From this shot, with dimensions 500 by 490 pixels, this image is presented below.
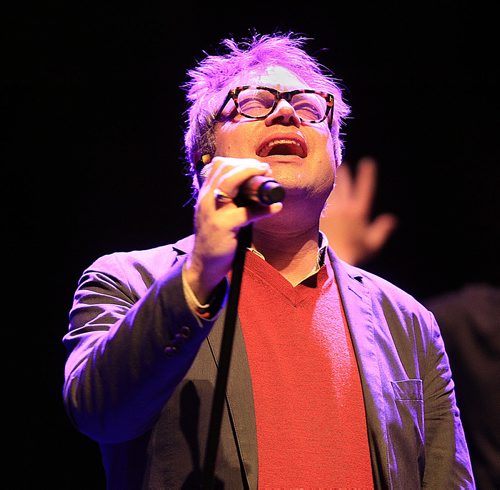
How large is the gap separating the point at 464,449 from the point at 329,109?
1.11m

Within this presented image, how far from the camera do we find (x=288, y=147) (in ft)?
6.08

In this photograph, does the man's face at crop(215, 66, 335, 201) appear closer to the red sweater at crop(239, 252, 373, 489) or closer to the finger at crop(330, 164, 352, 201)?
the red sweater at crop(239, 252, 373, 489)

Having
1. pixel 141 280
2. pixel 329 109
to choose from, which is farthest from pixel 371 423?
pixel 329 109

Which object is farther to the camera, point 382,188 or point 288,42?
point 382,188

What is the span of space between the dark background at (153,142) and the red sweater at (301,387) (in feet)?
4.07

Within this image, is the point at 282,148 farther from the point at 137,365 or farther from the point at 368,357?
the point at 137,365

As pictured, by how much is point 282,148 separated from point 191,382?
73 centimetres

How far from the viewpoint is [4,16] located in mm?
2820

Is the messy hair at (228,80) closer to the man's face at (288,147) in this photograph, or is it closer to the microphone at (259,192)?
the man's face at (288,147)

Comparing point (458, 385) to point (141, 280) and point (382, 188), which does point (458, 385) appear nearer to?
point (382, 188)

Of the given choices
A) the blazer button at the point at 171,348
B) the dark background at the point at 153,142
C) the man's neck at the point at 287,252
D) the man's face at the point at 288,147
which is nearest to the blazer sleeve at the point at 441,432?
the man's neck at the point at 287,252

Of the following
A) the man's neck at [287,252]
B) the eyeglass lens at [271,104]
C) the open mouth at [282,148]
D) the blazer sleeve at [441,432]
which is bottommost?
the blazer sleeve at [441,432]

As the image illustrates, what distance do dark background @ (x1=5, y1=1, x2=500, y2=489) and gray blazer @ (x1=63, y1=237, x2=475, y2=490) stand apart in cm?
109

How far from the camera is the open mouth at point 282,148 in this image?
1.83 meters
